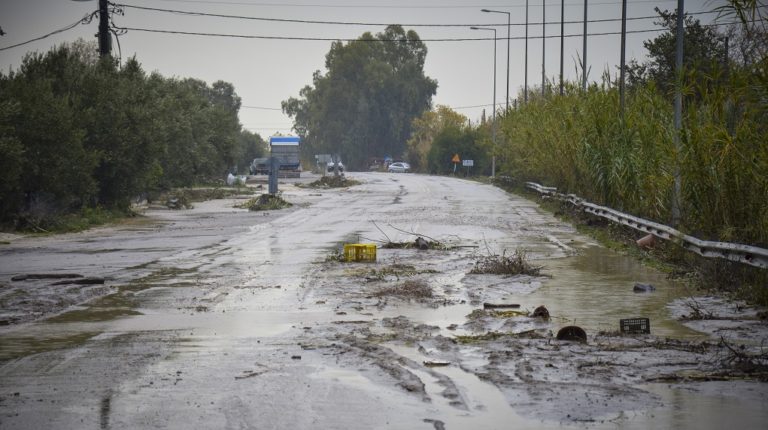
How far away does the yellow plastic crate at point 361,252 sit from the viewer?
62.1ft

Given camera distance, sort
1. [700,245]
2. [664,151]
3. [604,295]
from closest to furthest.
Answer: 1. [604,295]
2. [700,245]
3. [664,151]

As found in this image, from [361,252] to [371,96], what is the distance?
416 ft

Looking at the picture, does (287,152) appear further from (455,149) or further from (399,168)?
(399,168)

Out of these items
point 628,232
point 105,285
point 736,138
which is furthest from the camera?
point 628,232

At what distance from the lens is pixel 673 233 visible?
18.3 m

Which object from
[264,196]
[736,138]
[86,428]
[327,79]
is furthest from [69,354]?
[327,79]

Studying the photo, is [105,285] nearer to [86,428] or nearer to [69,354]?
[69,354]

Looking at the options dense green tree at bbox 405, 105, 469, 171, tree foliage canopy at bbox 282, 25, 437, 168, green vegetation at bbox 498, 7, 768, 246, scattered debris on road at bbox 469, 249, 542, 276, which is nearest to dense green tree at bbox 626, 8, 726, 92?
green vegetation at bbox 498, 7, 768, 246

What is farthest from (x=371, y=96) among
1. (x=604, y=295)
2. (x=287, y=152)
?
(x=604, y=295)

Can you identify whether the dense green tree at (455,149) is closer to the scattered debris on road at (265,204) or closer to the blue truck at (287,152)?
the blue truck at (287,152)

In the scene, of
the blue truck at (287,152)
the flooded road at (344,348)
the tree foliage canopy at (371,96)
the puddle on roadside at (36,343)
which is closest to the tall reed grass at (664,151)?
the flooded road at (344,348)

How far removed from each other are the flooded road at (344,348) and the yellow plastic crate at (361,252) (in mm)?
243

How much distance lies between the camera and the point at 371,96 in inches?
5694

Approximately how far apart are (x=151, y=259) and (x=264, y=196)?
22707 millimetres
